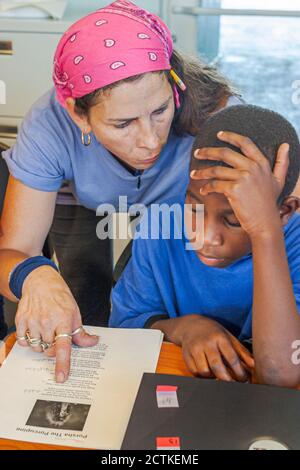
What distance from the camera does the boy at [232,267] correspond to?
792 mm

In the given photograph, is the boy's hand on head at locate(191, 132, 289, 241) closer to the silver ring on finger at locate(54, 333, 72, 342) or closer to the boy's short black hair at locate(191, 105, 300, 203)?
the boy's short black hair at locate(191, 105, 300, 203)

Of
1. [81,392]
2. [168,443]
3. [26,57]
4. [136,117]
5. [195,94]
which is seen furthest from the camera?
[26,57]

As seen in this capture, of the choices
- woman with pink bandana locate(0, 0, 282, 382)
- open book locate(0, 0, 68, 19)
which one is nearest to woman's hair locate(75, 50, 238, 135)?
woman with pink bandana locate(0, 0, 282, 382)

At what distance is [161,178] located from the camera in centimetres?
118

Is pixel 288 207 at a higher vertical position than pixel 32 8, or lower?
lower

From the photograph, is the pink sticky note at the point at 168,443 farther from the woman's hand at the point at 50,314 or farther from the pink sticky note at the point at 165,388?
the woman's hand at the point at 50,314

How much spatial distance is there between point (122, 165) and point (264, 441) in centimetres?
64

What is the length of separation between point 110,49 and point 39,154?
262 mm

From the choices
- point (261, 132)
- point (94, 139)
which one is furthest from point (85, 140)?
point (261, 132)

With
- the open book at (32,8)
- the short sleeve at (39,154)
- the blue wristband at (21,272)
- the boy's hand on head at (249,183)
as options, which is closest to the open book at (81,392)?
the blue wristband at (21,272)

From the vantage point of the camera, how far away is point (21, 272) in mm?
965

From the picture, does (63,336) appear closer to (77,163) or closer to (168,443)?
(168,443)

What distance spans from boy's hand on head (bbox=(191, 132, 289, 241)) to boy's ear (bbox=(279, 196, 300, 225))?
0.07 m

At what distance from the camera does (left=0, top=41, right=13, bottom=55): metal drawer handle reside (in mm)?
1944
